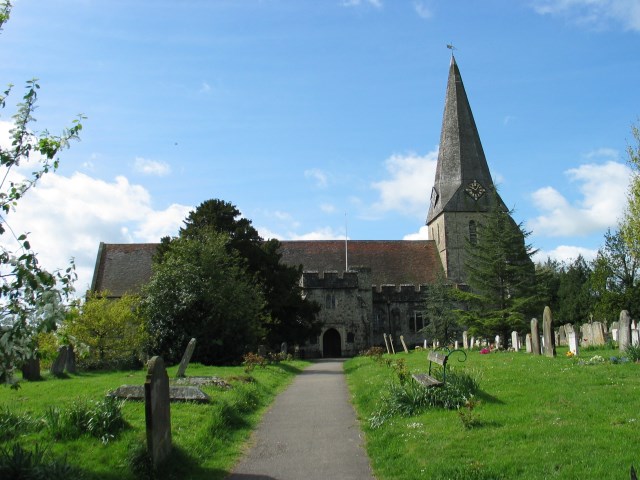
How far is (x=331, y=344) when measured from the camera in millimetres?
47062

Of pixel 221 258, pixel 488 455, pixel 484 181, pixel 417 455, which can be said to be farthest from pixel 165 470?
pixel 484 181

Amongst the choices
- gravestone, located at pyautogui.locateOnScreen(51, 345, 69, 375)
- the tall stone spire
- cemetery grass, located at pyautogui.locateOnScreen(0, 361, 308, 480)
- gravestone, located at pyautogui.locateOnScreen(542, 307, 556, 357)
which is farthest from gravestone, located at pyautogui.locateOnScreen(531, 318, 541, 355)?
the tall stone spire

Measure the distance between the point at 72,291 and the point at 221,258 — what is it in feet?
62.3

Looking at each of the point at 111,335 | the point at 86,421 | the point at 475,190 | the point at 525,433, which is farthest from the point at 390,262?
the point at 86,421

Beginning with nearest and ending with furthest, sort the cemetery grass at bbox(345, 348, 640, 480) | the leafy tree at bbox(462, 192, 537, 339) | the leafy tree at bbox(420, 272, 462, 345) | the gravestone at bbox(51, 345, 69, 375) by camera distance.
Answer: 1. the cemetery grass at bbox(345, 348, 640, 480)
2. the gravestone at bbox(51, 345, 69, 375)
3. the leafy tree at bbox(462, 192, 537, 339)
4. the leafy tree at bbox(420, 272, 462, 345)

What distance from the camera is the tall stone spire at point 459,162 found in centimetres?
5088

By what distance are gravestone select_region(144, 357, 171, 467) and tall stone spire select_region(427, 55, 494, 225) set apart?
1748 inches

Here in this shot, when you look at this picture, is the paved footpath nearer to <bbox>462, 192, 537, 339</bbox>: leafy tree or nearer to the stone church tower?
<bbox>462, 192, 537, 339</bbox>: leafy tree

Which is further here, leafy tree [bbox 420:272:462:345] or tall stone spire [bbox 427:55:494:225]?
tall stone spire [bbox 427:55:494:225]

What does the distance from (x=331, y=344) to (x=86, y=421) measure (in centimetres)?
3921

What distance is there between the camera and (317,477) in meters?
7.53

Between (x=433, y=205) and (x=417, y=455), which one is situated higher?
(x=433, y=205)

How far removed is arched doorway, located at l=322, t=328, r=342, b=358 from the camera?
1839 inches

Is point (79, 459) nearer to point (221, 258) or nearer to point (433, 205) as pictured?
point (221, 258)
